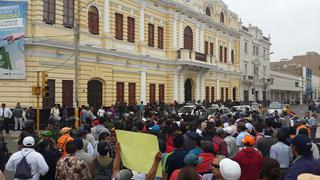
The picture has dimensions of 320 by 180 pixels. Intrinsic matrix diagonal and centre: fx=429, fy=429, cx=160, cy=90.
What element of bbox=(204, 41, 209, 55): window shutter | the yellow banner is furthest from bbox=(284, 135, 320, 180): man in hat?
bbox=(204, 41, 209, 55): window shutter

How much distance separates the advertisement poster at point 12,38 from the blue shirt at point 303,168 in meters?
20.4

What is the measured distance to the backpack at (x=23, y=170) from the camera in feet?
21.7

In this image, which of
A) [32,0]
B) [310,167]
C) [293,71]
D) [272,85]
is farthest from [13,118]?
[293,71]

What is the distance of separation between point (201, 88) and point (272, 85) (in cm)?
3265

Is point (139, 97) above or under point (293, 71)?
under

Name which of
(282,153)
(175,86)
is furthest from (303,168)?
(175,86)

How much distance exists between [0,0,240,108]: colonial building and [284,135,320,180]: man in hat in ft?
55.6

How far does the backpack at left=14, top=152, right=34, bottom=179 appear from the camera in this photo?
6625 millimetres

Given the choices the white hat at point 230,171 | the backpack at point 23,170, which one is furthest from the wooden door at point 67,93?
the white hat at point 230,171

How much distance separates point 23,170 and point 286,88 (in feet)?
267

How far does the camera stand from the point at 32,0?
24.5 meters

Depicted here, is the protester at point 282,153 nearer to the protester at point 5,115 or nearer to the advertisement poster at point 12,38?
the protester at point 5,115

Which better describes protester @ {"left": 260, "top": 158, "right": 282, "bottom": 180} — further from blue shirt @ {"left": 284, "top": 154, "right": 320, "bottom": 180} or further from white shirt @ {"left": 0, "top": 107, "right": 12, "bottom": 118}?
white shirt @ {"left": 0, "top": 107, "right": 12, "bottom": 118}

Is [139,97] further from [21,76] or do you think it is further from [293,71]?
[293,71]
